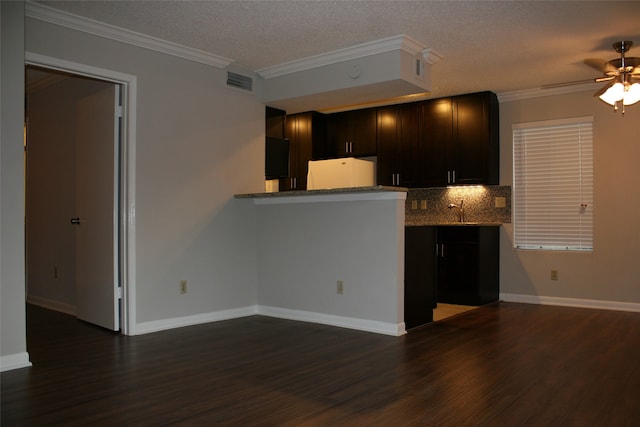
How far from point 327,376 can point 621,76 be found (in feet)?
11.6

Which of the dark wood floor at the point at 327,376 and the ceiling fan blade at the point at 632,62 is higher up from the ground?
the ceiling fan blade at the point at 632,62

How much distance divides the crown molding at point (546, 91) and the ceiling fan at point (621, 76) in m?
1.14

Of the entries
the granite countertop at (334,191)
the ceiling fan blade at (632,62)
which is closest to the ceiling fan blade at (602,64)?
the ceiling fan blade at (632,62)

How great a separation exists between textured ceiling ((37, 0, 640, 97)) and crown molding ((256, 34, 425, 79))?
0.08 m

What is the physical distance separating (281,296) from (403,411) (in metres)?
2.67

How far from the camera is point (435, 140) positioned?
6.51 m

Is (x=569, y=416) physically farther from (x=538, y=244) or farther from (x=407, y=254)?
(x=538, y=244)

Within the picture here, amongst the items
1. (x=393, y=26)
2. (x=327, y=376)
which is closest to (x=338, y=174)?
(x=393, y=26)

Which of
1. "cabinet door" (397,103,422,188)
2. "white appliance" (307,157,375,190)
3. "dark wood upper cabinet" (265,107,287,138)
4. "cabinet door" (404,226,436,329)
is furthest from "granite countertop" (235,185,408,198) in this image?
"cabinet door" (397,103,422,188)

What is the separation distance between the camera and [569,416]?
2.53m

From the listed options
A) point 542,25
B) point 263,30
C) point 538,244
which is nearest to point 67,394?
point 263,30

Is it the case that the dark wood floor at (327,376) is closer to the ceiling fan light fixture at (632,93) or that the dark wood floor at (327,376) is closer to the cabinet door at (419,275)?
the cabinet door at (419,275)

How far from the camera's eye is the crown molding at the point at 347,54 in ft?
14.6

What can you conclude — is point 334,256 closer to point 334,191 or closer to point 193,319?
point 334,191
